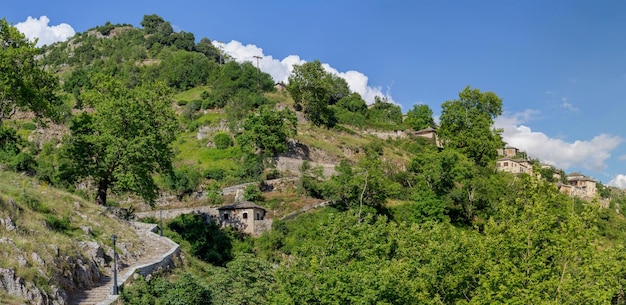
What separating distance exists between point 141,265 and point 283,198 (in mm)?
26098

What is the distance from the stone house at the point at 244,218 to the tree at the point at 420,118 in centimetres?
4237

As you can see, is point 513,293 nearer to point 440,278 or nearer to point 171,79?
point 440,278

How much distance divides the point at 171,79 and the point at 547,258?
71583 millimetres

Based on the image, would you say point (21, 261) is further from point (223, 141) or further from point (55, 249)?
point (223, 141)

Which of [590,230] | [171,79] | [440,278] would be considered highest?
[171,79]

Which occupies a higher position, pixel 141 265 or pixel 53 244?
pixel 53 244

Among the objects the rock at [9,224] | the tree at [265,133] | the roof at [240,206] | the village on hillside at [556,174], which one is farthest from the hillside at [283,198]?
the village on hillside at [556,174]

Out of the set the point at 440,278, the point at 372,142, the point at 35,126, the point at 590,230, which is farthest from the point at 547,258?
the point at 35,126

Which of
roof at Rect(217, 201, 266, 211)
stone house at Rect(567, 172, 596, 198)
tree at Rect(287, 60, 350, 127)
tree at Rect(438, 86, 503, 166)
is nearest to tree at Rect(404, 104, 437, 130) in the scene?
tree at Rect(438, 86, 503, 166)

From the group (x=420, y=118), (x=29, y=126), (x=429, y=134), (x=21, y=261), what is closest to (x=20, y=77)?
(x=21, y=261)

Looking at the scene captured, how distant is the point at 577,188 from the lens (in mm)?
83500

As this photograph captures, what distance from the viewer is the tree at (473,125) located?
63.5 metres

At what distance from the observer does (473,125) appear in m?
65.6

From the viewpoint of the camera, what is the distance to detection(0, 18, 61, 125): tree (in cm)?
2930
